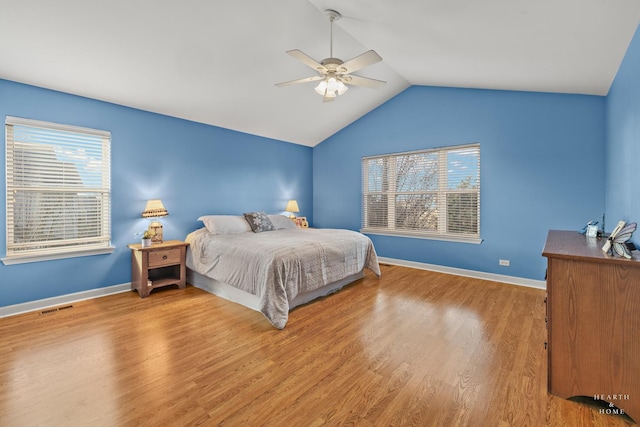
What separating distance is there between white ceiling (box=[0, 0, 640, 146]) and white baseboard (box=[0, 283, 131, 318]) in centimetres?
232

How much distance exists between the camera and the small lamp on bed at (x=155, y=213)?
3665 millimetres

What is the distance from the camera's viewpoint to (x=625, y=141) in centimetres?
229

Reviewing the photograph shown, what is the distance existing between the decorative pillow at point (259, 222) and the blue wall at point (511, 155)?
2.07m

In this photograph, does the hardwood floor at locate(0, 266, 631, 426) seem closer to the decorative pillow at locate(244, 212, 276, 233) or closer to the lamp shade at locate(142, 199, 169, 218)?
the lamp shade at locate(142, 199, 169, 218)

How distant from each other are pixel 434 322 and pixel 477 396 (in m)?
1.03

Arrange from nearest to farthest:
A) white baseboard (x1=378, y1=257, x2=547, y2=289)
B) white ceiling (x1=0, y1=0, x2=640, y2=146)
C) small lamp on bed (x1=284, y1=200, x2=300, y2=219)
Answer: white ceiling (x1=0, y1=0, x2=640, y2=146), white baseboard (x1=378, y1=257, x2=547, y2=289), small lamp on bed (x1=284, y1=200, x2=300, y2=219)

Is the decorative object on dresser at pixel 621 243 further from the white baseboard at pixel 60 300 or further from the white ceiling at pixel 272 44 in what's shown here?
the white baseboard at pixel 60 300

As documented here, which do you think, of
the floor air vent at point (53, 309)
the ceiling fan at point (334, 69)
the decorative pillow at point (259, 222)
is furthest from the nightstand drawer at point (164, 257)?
the ceiling fan at point (334, 69)

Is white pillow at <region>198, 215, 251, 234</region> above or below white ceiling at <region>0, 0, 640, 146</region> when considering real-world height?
below

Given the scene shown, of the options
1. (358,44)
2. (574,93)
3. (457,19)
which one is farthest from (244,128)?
(574,93)

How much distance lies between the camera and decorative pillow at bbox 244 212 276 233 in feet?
14.4

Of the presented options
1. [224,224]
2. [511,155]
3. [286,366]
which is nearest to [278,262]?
[286,366]

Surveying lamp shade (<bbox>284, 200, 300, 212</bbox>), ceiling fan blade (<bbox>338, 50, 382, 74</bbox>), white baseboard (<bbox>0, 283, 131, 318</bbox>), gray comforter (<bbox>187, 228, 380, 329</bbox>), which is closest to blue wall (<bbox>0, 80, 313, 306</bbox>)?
white baseboard (<bbox>0, 283, 131, 318</bbox>)

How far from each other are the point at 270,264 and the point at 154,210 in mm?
2023
